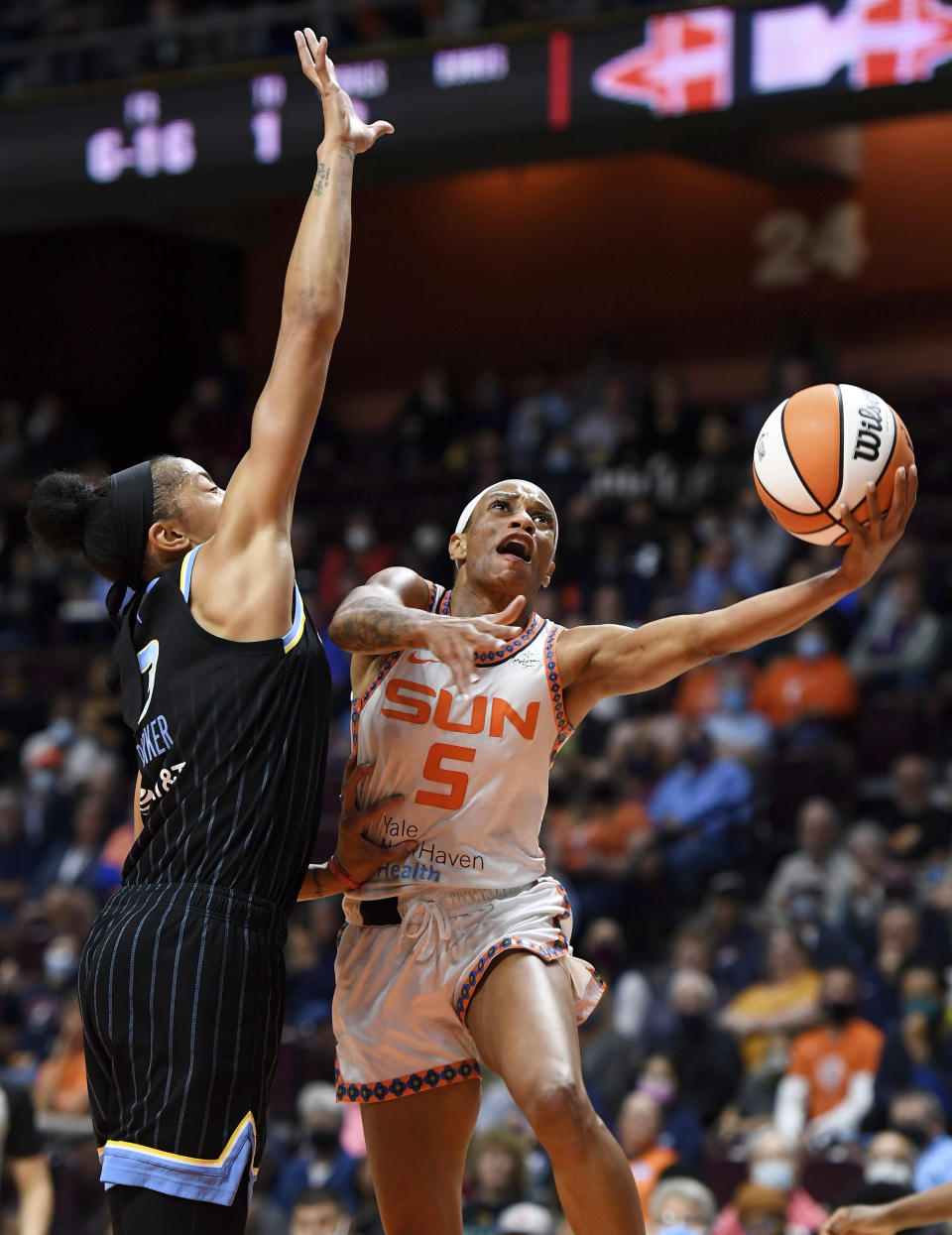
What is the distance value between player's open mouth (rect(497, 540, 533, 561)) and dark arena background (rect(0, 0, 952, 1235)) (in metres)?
1.26

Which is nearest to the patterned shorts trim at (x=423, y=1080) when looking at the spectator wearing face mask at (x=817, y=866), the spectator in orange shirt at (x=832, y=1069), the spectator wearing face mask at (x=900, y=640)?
the spectator in orange shirt at (x=832, y=1069)

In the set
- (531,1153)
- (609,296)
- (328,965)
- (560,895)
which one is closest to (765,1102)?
(531,1153)

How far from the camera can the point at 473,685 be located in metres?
4.62

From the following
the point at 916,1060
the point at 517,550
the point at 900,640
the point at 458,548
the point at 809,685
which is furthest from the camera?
the point at 900,640

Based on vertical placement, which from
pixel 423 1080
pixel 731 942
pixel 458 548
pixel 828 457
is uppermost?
pixel 828 457

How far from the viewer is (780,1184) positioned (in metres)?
7.59

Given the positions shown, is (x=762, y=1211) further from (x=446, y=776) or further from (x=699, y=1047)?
(x=446, y=776)

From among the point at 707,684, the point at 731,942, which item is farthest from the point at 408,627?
the point at 707,684

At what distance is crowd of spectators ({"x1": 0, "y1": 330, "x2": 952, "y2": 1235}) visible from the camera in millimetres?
8266

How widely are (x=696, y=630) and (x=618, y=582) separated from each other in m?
8.66

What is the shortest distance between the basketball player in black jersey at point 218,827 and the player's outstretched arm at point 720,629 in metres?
0.86

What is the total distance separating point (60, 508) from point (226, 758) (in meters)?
0.77

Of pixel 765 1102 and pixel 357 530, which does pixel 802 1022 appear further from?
pixel 357 530

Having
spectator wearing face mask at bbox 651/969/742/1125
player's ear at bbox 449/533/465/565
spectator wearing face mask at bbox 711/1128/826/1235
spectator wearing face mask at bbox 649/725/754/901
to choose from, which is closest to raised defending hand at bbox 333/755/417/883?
player's ear at bbox 449/533/465/565
